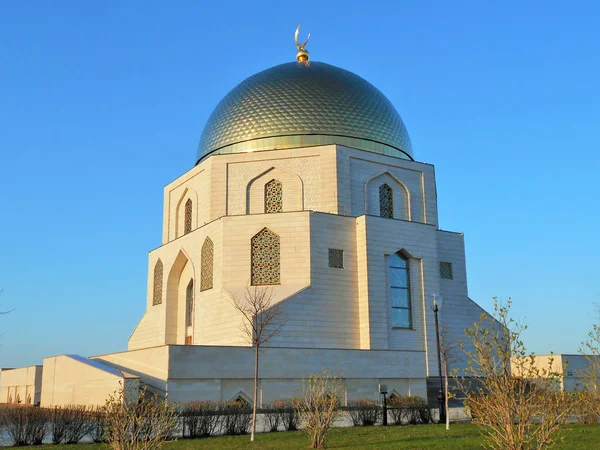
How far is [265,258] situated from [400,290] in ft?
16.8

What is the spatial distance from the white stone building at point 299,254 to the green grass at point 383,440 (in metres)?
5.79

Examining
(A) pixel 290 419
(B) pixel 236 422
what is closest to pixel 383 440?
(A) pixel 290 419

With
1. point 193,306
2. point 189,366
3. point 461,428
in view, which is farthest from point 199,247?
point 461,428

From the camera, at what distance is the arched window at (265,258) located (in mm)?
22016

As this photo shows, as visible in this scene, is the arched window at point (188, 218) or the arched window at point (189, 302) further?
the arched window at point (188, 218)

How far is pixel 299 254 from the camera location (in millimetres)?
21797

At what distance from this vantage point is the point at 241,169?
24219 mm

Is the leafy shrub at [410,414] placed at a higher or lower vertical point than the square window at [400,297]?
lower

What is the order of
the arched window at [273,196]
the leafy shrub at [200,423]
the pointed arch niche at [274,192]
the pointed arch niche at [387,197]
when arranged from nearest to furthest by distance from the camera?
the leafy shrub at [200,423]
the pointed arch niche at [274,192]
the arched window at [273,196]
the pointed arch niche at [387,197]

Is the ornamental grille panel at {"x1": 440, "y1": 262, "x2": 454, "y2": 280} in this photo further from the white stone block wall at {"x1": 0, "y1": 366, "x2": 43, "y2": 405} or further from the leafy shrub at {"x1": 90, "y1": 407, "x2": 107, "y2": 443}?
the white stone block wall at {"x1": 0, "y1": 366, "x2": 43, "y2": 405}

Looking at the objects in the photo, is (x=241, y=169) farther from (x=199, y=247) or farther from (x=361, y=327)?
(x=361, y=327)

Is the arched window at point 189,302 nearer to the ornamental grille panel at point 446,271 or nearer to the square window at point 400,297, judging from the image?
the square window at point 400,297

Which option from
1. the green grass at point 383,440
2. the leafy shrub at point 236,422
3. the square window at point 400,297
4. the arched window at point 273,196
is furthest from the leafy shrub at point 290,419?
the arched window at point 273,196

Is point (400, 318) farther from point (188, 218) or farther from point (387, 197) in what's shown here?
point (188, 218)
